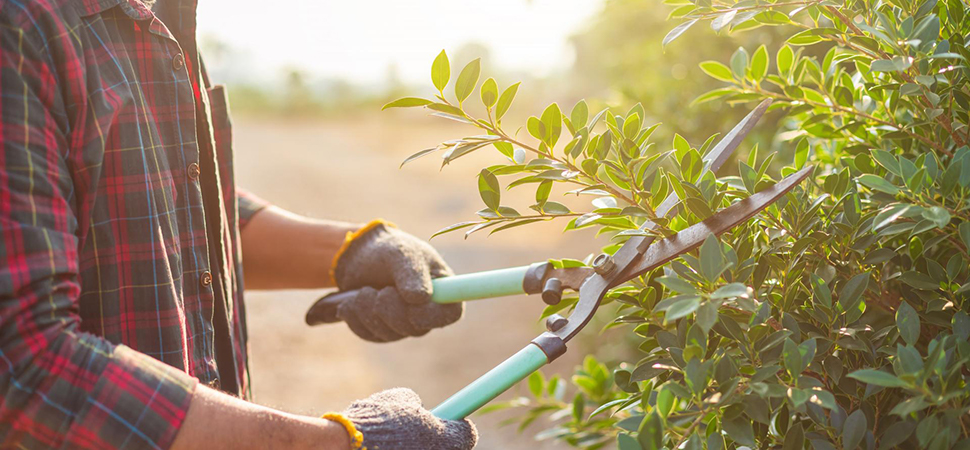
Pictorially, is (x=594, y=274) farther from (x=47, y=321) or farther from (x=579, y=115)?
(x=47, y=321)

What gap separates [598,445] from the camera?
1592 millimetres

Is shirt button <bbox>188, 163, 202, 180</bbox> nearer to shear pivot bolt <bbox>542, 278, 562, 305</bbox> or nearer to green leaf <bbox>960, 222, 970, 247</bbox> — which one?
shear pivot bolt <bbox>542, 278, 562, 305</bbox>

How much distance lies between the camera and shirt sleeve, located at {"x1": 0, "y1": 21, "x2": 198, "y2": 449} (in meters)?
0.87

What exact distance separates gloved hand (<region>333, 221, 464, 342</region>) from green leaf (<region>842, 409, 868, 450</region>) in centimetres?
89

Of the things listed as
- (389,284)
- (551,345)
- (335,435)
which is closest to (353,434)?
(335,435)

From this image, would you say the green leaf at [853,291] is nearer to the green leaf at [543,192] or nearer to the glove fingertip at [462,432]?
the green leaf at [543,192]

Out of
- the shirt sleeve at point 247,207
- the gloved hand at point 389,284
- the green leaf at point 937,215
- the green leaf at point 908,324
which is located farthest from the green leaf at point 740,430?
the shirt sleeve at point 247,207

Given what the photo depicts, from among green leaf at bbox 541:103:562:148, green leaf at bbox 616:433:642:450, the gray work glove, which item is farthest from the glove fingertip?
green leaf at bbox 541:103:562:148

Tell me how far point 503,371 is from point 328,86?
13.8m

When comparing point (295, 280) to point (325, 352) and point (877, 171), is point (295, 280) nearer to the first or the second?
point (877, 171)

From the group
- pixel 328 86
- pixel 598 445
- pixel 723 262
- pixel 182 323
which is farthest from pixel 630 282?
pixel 328 86

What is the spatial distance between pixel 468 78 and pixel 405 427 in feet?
1.75

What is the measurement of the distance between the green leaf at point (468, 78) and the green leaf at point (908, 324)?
0.63 metres

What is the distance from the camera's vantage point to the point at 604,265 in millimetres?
1188
